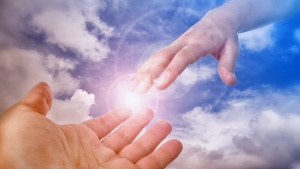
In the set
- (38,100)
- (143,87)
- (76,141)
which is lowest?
(76,141)

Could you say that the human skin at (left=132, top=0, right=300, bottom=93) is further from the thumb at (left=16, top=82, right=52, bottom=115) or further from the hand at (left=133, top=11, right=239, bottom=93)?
the thumb at (left=16, top=82, right=52, bottom=115)

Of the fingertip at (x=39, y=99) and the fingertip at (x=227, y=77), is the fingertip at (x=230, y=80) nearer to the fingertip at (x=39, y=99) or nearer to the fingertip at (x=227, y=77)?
the fingertip at (x=227, y=77)

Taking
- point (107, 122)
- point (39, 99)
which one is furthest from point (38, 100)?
point (107, 122)

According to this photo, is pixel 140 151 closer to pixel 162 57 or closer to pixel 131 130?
pixel 131 130

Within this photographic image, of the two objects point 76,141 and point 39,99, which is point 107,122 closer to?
point 76,141

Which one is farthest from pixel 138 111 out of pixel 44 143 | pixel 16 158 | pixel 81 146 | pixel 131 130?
pixel 16 158

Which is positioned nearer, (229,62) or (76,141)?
(76,141)
